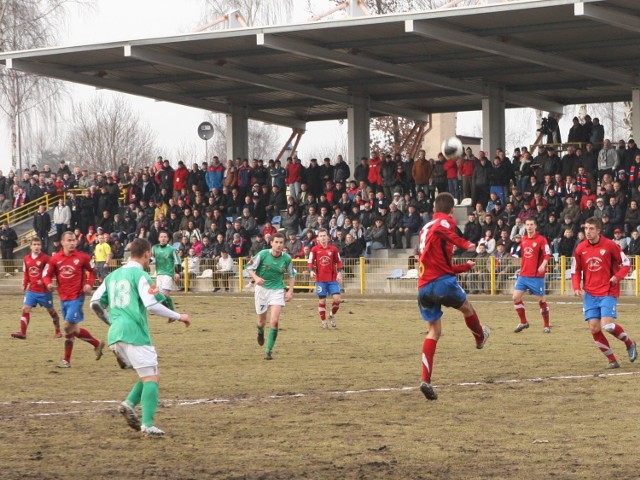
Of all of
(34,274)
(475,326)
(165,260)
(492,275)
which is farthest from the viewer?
(492,275)

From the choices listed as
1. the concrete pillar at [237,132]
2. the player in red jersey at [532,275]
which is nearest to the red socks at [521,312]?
the player in red jersey at [532,275]

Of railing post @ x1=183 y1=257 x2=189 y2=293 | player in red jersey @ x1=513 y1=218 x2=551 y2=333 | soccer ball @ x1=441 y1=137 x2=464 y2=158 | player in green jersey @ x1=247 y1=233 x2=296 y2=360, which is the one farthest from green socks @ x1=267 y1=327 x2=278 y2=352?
railing post @ x1=183 y1=257 x2=189 y2=293

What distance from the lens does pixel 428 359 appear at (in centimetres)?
1188

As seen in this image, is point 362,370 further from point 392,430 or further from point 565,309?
point 565,309

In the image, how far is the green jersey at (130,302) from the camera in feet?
32.4

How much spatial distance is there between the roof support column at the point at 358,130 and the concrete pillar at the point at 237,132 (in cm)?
477

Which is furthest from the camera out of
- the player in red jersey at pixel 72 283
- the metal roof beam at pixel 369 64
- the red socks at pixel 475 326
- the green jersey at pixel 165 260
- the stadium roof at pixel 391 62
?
the metal roof beam at pixel 369 64

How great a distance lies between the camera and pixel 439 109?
44875 mm

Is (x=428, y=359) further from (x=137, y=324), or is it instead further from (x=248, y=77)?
(x=248, y=77)

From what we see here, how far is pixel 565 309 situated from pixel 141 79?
1942 cm

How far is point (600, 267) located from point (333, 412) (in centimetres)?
468

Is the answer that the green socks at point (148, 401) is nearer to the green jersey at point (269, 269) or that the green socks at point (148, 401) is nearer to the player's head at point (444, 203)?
the player's head at point (444, 203)

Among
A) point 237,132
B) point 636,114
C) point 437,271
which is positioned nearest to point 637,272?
point 636,114

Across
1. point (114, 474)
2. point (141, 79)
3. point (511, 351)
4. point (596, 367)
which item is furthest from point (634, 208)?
point (114, 474)
